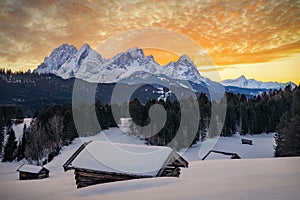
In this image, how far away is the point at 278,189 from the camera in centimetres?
633

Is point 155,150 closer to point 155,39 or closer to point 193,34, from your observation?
point 193,34

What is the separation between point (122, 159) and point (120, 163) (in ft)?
0.95

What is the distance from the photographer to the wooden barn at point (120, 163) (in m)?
10.2

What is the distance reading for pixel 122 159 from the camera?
10.9 m

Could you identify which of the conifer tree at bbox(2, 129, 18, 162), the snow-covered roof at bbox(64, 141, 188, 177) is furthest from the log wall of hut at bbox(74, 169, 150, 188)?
the conifer tree at bbox(2, 129, 18, 162)

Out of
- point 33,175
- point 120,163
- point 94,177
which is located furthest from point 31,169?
point 120,163

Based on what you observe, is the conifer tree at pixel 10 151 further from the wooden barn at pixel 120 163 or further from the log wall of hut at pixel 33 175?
the wooden barn at pixel 120 163

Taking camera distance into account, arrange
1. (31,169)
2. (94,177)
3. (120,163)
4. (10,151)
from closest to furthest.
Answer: (120,163) < (94,177) < (31,169) < (10,151)

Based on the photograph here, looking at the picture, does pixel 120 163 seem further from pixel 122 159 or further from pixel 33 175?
pixel 33 175

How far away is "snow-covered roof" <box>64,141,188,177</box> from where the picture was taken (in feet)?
33.7

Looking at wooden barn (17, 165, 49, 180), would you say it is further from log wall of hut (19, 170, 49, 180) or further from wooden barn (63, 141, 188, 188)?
wooden barn (63, 141, 188, 188)

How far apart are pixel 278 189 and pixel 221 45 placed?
1282cm

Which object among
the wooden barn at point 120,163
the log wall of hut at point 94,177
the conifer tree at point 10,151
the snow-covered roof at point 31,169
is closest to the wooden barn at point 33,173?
the snow-covered roof at point 31,169

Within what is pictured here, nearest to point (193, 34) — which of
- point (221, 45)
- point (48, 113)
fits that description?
point (221, 45)
